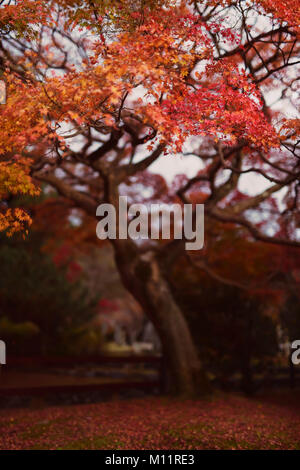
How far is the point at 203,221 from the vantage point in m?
8.88

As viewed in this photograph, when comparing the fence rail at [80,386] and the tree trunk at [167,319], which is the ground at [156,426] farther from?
the fence rail at [80,386]

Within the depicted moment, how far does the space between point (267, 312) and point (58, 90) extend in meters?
7.76

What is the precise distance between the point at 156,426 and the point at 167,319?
2.53 meters

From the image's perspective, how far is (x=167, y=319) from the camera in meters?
8.55

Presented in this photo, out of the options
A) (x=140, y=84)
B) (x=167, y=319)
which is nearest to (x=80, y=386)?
(x=167, y=319)

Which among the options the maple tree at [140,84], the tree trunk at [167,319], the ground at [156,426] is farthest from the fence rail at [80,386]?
the maple tree at [140,84]

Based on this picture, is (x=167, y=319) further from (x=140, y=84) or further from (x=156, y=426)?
(x=140, y=84)

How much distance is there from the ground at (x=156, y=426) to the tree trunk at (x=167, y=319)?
48 centimetres

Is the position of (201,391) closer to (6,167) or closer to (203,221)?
(203,221)

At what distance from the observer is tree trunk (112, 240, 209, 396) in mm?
8445

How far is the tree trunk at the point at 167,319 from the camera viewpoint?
8445 mm

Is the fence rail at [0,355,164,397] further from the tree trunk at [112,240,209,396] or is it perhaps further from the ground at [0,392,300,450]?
the tree trunk at [112,240,209,396]

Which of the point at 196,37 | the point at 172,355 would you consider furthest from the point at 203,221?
the point at 196,37

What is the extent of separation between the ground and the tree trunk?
484 millimetres
